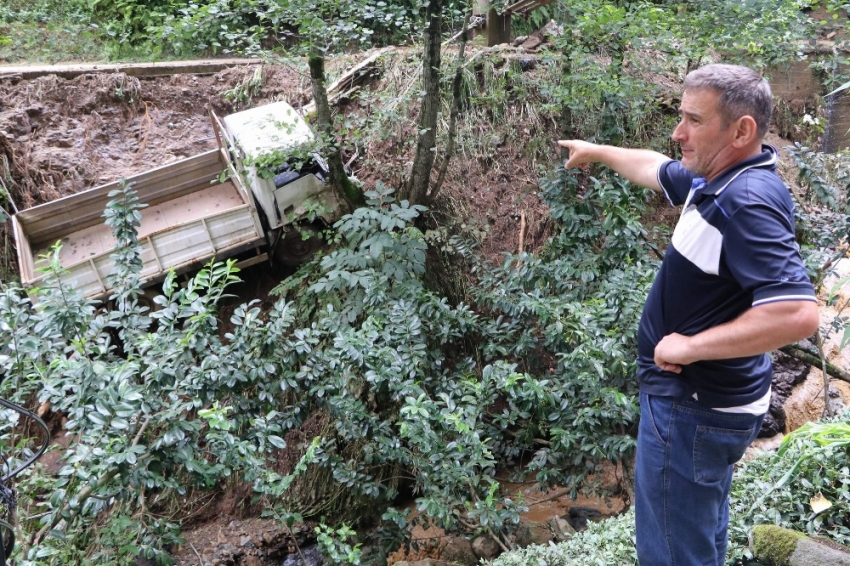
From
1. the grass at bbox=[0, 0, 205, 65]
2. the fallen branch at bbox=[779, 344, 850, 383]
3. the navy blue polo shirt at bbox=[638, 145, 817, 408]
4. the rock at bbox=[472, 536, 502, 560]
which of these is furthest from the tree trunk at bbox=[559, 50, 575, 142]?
the grass at bbox=[0, 0, 205, 65]

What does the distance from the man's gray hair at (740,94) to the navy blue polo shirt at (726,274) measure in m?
0.17

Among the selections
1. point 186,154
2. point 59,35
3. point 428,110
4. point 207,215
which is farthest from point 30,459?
point 59,35

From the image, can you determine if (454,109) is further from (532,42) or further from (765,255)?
(765,255)

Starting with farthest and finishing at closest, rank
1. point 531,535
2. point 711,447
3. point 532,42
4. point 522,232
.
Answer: point 532,42
point 522,232
point 531,535
point 711,447

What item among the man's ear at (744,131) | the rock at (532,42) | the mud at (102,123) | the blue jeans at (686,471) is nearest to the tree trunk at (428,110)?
the rock at (532,42)

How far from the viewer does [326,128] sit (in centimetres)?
669

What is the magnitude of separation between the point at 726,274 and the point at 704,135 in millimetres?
507

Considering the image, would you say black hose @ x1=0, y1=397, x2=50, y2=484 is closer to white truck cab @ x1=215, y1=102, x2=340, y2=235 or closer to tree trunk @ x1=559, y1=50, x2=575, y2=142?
white truck cab @ x1=215, y1=102, x2=340, y2=235

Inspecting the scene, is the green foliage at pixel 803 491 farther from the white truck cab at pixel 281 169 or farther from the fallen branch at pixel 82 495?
the white truck cab at pixel 281 169

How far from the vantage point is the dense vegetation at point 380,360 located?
395 centimetres

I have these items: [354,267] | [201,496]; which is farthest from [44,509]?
[354,267]

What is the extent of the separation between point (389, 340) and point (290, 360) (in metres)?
0.79

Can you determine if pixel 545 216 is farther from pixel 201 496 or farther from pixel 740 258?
pixel 740 258

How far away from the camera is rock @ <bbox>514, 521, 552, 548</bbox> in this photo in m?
5.17
